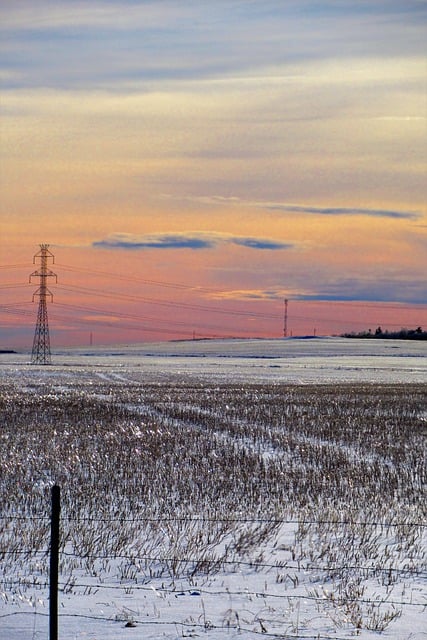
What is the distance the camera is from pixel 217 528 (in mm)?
11188

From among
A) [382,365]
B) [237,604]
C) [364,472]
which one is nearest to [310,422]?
[364,472]

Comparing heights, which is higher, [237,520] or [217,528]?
[237,520]

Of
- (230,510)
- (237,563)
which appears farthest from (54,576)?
(230,510)

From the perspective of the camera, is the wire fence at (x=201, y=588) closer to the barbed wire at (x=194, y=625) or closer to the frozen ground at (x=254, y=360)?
the barbed wire at (x=194, y=625)

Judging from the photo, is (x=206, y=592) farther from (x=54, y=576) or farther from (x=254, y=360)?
(x=254, y=360)

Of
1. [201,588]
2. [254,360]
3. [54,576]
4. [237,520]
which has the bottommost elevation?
[254,360]

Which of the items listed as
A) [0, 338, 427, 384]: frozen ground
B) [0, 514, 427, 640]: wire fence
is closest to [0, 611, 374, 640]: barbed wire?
[0, 514, 427, 640]: wire fence

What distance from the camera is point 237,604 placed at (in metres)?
8.29

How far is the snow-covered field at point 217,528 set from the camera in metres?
7.93

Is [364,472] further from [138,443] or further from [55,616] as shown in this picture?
[55,616]

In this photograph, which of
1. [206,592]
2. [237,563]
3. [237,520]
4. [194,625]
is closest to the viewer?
[194,625]

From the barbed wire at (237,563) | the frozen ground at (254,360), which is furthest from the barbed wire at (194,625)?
the frozen ground at (254,360)

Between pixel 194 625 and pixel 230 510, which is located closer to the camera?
pixel 194 625

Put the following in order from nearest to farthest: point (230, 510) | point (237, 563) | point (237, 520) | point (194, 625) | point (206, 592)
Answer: point (194, 625) → point (206, 592) → point (237, 563) → point (237, 520) → point (230, 510)
